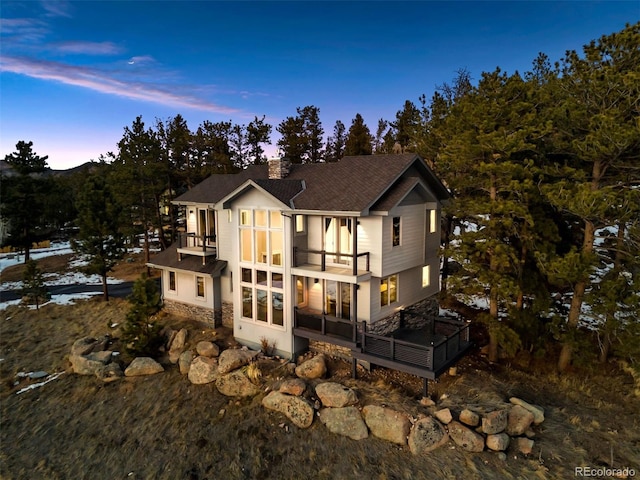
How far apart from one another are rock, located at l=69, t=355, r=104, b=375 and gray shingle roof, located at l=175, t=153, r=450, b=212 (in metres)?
11.0

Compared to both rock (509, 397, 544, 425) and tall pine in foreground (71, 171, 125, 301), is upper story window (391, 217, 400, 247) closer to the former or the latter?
rock (509, 397, 544, 425)

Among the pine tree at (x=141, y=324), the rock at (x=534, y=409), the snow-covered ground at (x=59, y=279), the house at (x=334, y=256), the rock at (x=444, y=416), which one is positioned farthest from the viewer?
the snow-covered ground at (x=59, y=279)

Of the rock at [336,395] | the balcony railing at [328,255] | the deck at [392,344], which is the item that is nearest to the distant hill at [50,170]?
the balcony railing at [328,255]

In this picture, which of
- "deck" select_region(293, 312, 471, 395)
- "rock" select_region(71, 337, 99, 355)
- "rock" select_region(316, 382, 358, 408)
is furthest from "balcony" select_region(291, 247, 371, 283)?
"rock" select_region(71, 337, 99, 355)

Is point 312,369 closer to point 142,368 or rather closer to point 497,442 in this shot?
point 497,442

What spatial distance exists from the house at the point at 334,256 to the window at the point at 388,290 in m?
0.05

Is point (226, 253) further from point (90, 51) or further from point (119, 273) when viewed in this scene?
point (119, 273)

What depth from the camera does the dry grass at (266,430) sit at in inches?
402

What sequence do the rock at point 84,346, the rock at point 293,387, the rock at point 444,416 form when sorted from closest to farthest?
the rock at point 444,416 < the rock at point 293,387 < the rock at point 84,346

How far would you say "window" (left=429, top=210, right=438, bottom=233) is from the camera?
18.3 metres

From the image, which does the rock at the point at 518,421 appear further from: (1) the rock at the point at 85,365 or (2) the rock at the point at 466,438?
(1) the rock at the point at 85,365

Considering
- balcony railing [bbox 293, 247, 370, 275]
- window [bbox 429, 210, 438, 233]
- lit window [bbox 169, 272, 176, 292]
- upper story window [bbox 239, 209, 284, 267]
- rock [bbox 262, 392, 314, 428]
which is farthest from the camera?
lit window [bbox 169, 272, 176, 292]

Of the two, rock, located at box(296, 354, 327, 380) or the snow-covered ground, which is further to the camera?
the snow-covered ground

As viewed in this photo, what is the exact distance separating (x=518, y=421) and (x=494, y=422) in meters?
0.98
